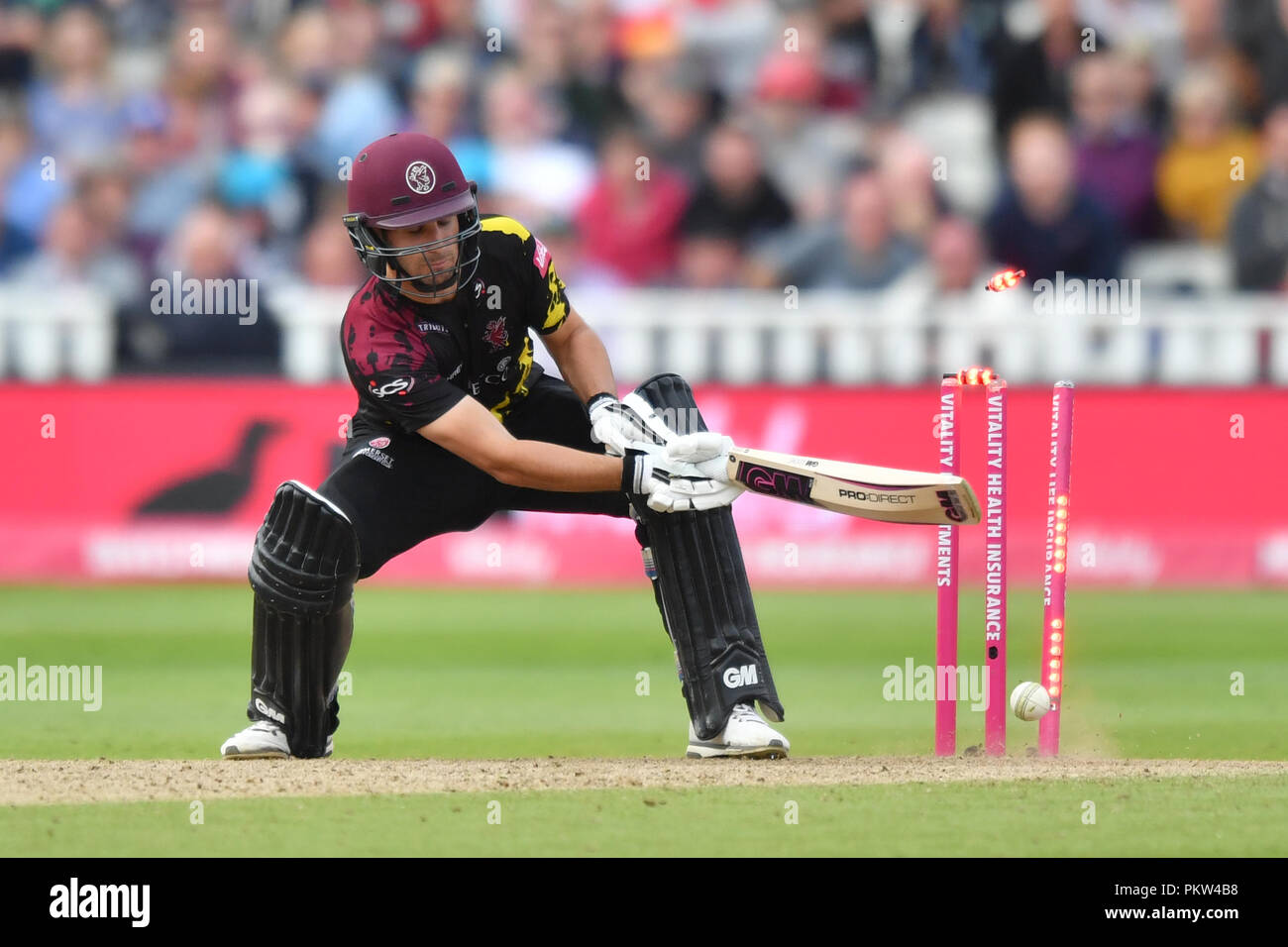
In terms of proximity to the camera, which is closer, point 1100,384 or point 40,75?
point 1100,384

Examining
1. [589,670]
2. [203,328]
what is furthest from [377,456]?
[203,328]

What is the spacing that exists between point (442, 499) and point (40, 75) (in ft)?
29.8

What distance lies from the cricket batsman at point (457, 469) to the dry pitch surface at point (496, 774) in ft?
0.86

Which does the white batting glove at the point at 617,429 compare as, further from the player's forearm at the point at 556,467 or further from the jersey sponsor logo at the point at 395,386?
the jersey sponsor logo at the point at 395,386

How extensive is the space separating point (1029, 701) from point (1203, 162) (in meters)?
8.36

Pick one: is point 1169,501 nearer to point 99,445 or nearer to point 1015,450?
point 1015,450

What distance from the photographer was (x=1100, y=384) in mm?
11656

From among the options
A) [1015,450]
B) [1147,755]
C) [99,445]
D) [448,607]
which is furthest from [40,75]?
[1147,755]

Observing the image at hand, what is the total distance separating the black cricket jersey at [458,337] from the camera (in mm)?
6082

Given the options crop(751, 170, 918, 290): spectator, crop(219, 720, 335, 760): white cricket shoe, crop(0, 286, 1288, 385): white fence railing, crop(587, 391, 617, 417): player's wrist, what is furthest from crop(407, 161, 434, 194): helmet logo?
crop(751, 170, 918, 290): spectator

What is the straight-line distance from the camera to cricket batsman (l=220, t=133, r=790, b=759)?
238 inches

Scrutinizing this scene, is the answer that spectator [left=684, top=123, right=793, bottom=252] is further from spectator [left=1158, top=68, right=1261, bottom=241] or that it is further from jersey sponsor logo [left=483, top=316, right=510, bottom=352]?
jersey sponsor logo [left=483, top=316, right=510, bottom=352]

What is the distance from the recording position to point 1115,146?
13445 mm

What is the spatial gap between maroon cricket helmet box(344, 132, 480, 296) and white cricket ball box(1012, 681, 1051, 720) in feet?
7.06
